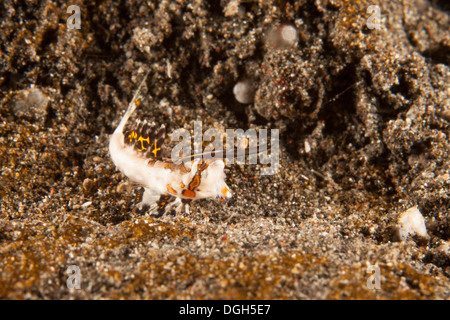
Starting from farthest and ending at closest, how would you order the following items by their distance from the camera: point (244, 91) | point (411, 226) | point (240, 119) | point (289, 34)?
point (240, 119) < point (244, 91) < point (289, 34) < point (411, 226)

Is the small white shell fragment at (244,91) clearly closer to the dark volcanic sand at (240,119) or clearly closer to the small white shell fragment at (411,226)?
the dark volcanic sand at (240,119)

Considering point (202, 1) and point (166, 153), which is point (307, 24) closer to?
point (202, 1)

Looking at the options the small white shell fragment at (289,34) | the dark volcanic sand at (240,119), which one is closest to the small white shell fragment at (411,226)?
the dark volcanic sand at (240,119)

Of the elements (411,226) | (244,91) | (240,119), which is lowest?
(411,226)

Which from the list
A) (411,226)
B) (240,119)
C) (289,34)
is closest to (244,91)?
(240,119)

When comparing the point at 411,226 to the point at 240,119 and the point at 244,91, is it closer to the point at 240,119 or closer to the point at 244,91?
the point at 240,119

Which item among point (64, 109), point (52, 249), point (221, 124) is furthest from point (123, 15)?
point (52, 249)
